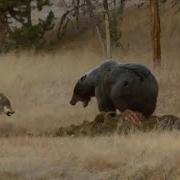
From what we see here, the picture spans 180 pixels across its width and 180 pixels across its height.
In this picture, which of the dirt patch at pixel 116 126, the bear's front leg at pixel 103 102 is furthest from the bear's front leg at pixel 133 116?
the bear's front leg at pixel 103 102

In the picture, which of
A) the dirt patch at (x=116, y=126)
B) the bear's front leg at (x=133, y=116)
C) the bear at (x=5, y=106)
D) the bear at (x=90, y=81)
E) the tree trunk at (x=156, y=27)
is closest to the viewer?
the dirt patch at (x=116, y=126)

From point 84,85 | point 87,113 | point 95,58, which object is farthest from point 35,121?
point 95,58

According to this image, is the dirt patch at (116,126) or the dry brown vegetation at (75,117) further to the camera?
the dirt patch at (116,126)

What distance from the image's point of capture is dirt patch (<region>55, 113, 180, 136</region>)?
1443 centimetres

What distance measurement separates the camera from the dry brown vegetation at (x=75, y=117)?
9.48 metres

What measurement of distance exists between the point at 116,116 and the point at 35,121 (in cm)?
552

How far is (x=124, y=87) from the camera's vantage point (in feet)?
49.6

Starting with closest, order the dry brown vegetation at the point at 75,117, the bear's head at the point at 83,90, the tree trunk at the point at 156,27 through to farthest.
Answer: the dry brown vegetation at the point at 75,117 → the bear's head at the point at 83,90 → the tree trunk at the point at 156,27

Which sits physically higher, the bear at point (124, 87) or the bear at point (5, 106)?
the bear at point (124, 87)

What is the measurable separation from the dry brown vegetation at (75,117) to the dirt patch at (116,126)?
39.1 inches

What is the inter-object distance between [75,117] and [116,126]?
6.42 m

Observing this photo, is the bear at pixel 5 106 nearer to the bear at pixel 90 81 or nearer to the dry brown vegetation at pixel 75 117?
the dry brown vegetation at pixel 75 117

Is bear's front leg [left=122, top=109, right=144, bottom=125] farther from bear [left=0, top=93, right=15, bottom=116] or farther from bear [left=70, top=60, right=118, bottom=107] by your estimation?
bear [left=0, top=93, right=15, bottom=116]

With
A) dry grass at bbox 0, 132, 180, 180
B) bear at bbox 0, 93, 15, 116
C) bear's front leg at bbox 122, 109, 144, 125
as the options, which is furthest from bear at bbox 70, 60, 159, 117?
bear at bbox 0, 93, 15, 116
